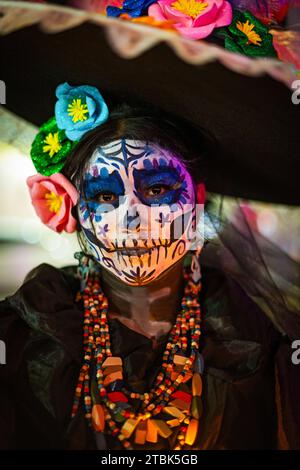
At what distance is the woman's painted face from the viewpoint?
125cm

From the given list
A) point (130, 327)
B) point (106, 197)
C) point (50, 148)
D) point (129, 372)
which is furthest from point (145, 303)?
point (50, 148)

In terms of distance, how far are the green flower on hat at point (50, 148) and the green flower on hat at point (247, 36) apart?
0.39 meters

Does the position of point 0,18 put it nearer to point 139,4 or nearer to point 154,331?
point 139,4

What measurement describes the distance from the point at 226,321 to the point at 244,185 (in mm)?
333

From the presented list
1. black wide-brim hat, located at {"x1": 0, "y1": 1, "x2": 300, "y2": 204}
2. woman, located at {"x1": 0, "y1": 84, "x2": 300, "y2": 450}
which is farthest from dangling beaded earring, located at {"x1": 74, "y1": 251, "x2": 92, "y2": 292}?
black wide-brim hat, located at {"x1": 0, "y1": 1, "x2": 300, "y2": 204}

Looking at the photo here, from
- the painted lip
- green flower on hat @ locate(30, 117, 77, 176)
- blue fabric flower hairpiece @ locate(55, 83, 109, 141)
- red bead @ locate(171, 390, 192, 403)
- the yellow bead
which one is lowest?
the yellow bead

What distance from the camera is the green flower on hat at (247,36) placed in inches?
46.0

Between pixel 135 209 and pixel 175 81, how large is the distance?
0.88ft

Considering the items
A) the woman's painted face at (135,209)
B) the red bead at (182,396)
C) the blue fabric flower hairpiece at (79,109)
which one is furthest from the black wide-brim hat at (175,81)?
the red bead at (182,396)

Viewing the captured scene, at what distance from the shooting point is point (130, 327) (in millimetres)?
1367

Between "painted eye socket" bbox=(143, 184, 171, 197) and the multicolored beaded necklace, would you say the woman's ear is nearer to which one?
"painted eye socket" bbox=(143, 184, 171, 197)

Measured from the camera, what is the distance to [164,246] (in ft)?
4.17

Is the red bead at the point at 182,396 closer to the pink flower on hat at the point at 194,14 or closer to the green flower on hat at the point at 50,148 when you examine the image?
the green flower on hat at the point at 50,148
